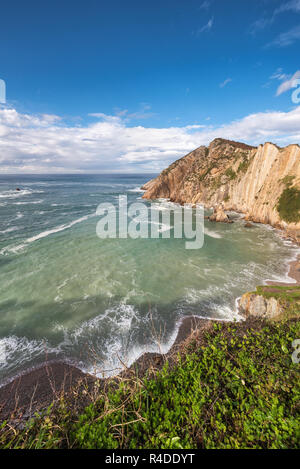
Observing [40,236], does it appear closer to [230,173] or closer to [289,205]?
[289,205]

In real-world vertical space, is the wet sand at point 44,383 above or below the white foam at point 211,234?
below

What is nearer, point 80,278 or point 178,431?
point 178,431

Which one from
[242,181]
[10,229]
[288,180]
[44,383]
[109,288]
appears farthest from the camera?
[242,181]

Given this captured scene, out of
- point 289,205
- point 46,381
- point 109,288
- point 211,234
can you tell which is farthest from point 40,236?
point 289,205

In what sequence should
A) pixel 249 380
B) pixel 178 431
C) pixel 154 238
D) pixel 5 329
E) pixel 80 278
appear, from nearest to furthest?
1. pixel 178 431
2. pixel 249 380
3. pixel 5 329
4. pixel 80 278
5. pixel 154 238

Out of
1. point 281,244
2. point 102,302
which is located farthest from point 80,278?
point 281,244

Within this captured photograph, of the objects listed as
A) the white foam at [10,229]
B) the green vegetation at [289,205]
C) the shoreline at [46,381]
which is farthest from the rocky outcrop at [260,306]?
the white foam at [10,229]

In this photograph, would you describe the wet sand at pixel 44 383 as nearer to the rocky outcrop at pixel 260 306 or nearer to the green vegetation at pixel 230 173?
the rocky outcrop at pixel 260 306
